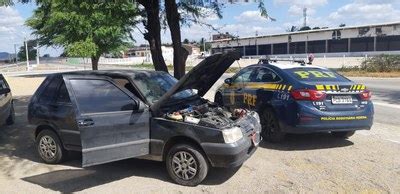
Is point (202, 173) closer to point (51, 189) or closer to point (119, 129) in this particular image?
point (119, 129)

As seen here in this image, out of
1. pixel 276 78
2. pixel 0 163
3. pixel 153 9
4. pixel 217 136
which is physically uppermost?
pixel 153 9

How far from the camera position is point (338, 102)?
7.99 metres

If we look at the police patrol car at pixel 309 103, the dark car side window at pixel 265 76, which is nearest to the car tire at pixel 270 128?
the police patrol car at pixel 309 103

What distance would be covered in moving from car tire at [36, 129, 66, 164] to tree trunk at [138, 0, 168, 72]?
4418 mm

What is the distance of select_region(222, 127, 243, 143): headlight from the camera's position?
232 inches

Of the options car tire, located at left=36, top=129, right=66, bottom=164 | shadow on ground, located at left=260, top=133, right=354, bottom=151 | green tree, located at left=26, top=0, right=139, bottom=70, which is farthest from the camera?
green tree, located at left=26, top=0, right=139, bottom=70

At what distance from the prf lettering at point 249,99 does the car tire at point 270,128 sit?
43cm

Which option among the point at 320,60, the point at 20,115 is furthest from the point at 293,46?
the point at 20,115

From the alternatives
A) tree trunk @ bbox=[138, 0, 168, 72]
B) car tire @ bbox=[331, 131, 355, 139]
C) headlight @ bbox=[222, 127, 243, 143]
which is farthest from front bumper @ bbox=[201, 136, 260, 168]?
tree trunk @ bbox=[138, 0, 168, 72]

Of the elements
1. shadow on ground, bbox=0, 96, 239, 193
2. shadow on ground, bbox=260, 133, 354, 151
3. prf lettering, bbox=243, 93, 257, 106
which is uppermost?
prf lettering, bbox=243, 93, 257, 106

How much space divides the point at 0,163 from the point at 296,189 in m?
5.12

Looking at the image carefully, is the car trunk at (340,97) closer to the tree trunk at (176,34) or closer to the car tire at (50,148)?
the car tire at (50,148)

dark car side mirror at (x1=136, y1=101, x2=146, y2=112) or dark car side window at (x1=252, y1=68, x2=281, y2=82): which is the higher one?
dark car side window at (x1=252, y1=68, x2=281, y2=82)

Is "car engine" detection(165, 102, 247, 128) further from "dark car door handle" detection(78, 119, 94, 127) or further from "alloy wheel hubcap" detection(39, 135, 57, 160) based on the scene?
"alloy wheel hubcap" detection(39, 135, 57, 160)
